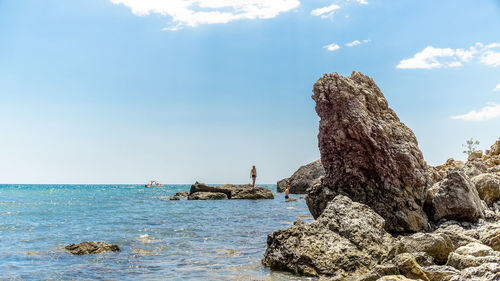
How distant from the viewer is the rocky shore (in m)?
8.61

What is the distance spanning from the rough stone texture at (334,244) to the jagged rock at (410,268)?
1.95m

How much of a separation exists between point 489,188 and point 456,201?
4207 mm

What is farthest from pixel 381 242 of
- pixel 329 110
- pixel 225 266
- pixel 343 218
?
pixel 329 110

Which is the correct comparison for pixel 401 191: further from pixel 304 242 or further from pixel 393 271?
pixel 393 271

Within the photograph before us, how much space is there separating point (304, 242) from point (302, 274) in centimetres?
81

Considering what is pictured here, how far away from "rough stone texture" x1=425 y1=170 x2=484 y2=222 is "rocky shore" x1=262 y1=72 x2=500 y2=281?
27 millimetres

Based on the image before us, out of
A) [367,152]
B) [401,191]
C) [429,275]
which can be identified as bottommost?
[429,275]

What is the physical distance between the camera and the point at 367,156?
41.7ft

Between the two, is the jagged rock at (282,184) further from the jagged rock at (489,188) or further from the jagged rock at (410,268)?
the jagged rock at (410,268)

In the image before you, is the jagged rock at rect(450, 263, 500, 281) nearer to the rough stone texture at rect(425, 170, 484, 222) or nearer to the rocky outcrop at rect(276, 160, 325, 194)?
the rough stone texture at rect(425, 170, 484, 222)

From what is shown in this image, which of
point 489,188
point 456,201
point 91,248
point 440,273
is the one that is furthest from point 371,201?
point 91,248

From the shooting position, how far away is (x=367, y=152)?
1270 centimetres

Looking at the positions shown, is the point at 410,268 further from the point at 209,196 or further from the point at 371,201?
the point at 209,196

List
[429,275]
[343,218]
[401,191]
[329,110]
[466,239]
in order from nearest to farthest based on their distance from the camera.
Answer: [429,275]
[466,239]
[343,218]
[401,191]
[329,110]
